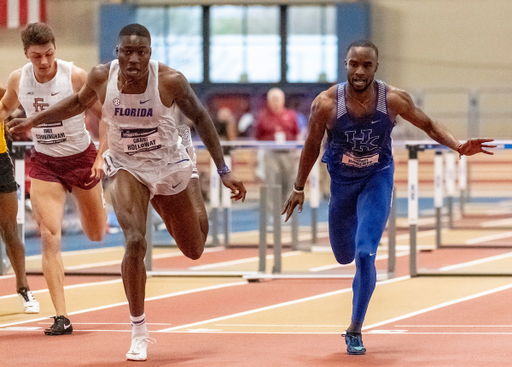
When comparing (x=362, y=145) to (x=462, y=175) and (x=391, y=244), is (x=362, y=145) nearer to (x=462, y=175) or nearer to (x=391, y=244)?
(x=391, y=244)

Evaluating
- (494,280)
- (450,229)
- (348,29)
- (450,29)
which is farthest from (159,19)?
(494,280)

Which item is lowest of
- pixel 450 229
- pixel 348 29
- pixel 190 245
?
pixel 450 229

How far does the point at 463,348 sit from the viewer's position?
5.80 meters

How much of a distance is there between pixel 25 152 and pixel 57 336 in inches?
157

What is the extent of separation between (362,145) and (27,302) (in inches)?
132

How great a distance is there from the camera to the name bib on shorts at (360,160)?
5.86m

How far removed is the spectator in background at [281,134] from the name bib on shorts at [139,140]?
295 inches

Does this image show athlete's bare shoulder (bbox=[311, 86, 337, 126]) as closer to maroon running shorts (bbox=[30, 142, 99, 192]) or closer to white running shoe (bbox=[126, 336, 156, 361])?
white running shoe (bbox=[126, 336, 156, 361])

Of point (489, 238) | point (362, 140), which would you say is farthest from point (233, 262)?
point (362, 140)

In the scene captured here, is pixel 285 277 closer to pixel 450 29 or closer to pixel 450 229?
pixel 450 229

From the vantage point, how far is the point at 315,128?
5785 mm

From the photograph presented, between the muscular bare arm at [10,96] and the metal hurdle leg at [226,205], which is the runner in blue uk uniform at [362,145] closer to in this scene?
the muscular bare arm at [10,96]

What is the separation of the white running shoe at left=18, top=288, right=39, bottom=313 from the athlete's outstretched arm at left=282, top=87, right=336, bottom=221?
8.90 feet

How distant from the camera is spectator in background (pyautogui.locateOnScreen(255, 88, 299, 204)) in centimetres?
1341
